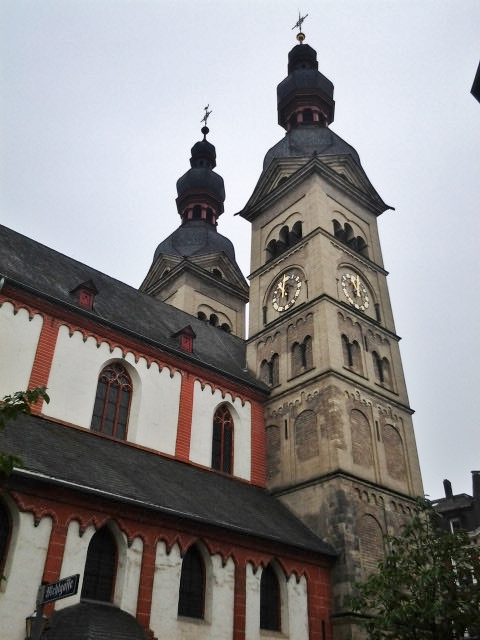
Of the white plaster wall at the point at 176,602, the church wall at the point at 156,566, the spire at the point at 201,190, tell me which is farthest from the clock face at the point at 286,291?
the spire at the point at 201,190

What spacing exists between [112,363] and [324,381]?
737 cm

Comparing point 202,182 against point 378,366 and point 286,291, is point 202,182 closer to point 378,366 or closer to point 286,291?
point 286,291

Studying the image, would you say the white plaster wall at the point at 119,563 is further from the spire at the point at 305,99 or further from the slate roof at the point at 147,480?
the spire at the point at 305,99

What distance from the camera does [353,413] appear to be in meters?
20.7

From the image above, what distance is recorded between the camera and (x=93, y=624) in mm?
10938

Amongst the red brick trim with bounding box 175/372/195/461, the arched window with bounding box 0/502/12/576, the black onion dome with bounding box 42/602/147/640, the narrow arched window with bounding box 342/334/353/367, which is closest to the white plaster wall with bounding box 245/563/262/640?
the black onion dome with bounding box 42/602/147/640

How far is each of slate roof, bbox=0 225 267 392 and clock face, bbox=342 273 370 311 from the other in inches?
204

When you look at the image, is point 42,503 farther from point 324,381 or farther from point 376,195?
point 376,195

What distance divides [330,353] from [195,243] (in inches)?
715

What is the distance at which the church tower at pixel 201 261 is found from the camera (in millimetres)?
34406

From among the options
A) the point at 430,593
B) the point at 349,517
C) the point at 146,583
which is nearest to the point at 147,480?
the point at 146,583

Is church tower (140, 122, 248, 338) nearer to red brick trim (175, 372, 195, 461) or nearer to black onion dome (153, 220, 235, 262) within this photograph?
black onion dome (153, 220, 235, 262)

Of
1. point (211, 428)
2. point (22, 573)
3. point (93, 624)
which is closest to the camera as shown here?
point (93, 624)

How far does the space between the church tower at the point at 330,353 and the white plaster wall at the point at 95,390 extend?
180 inches
